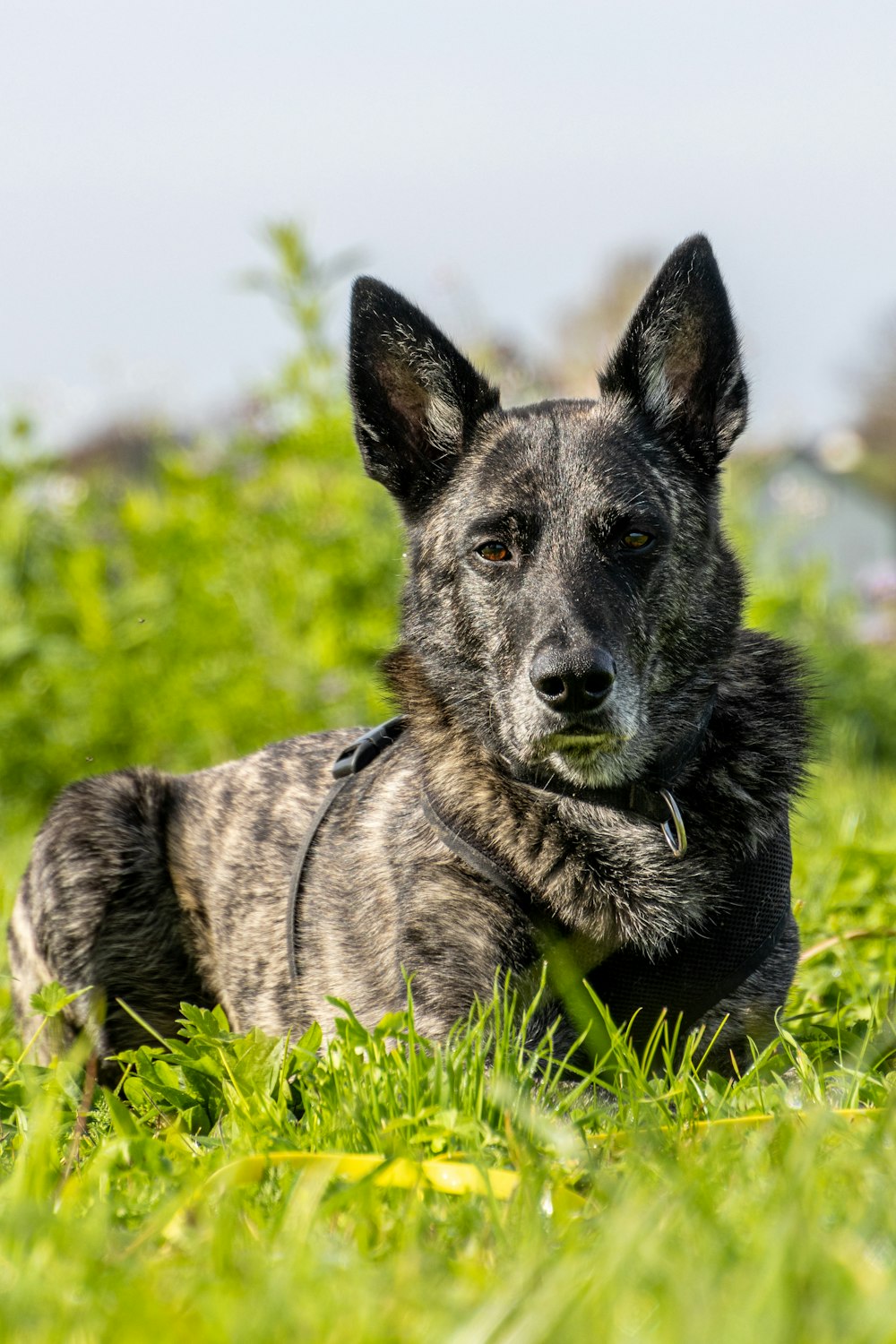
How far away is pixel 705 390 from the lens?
3.27 meters

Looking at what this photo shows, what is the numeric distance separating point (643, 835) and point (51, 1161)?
1.48 metres

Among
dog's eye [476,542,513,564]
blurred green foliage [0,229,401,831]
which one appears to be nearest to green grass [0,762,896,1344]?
dog's eye [476,542,513,564]

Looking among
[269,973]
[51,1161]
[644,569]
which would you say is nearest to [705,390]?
[644,569]

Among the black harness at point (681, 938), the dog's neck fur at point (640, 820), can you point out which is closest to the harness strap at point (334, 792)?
the dog's neck fur at point (640, 820)

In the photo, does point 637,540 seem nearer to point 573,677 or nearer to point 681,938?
point 573,677

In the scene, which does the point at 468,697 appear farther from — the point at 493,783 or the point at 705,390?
the point at 705,390

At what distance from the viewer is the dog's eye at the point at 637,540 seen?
117 inches

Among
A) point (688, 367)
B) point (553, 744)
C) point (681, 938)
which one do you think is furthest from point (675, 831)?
point (688, 367)

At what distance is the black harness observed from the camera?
2.76 meters

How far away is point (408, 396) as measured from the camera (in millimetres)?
3387

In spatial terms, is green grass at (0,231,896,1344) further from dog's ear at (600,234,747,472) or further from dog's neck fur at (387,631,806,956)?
dog's ear at (600,234,747,472)

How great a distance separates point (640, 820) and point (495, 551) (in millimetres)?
721

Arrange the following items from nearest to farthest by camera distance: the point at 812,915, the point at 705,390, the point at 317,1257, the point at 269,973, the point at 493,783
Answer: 1. the point at 317,1257
2. the point at 493,783
3. the point at 705,390
4. the point at 269,973
5. the point at 812,915

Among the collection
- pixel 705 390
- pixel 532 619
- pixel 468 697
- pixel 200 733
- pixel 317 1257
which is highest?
pixel 705 390
